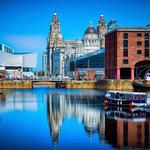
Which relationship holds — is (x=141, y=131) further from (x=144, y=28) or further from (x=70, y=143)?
(x=144, y=28)

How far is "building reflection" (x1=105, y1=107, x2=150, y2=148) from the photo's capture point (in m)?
41.7

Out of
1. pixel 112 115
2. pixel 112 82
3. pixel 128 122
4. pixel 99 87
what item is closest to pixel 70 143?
pixel 128 122

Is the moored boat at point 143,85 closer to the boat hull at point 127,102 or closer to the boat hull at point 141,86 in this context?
the boat hull at point 141,86

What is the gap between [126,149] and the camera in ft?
127

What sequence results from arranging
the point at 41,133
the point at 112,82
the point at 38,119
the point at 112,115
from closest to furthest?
the point at 41,133
the point at 38,119
the point at 112,115
the point at 112,82

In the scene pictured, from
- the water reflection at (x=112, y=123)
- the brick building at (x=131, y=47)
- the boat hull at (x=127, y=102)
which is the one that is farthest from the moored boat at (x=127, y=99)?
the brick building at (x=131, y=47)

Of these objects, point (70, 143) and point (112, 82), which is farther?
point (112, 82)

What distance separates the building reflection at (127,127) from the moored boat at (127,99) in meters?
4.46

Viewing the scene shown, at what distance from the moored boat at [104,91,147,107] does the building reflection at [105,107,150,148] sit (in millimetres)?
4459

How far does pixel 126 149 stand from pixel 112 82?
305 feet

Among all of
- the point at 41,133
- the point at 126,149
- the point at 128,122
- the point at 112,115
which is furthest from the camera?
the point at 112,115

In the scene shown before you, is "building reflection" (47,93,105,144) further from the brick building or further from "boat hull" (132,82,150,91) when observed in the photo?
the brick building

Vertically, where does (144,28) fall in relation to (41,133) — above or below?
above

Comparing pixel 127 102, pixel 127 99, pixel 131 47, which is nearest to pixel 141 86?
pixel 131 47
